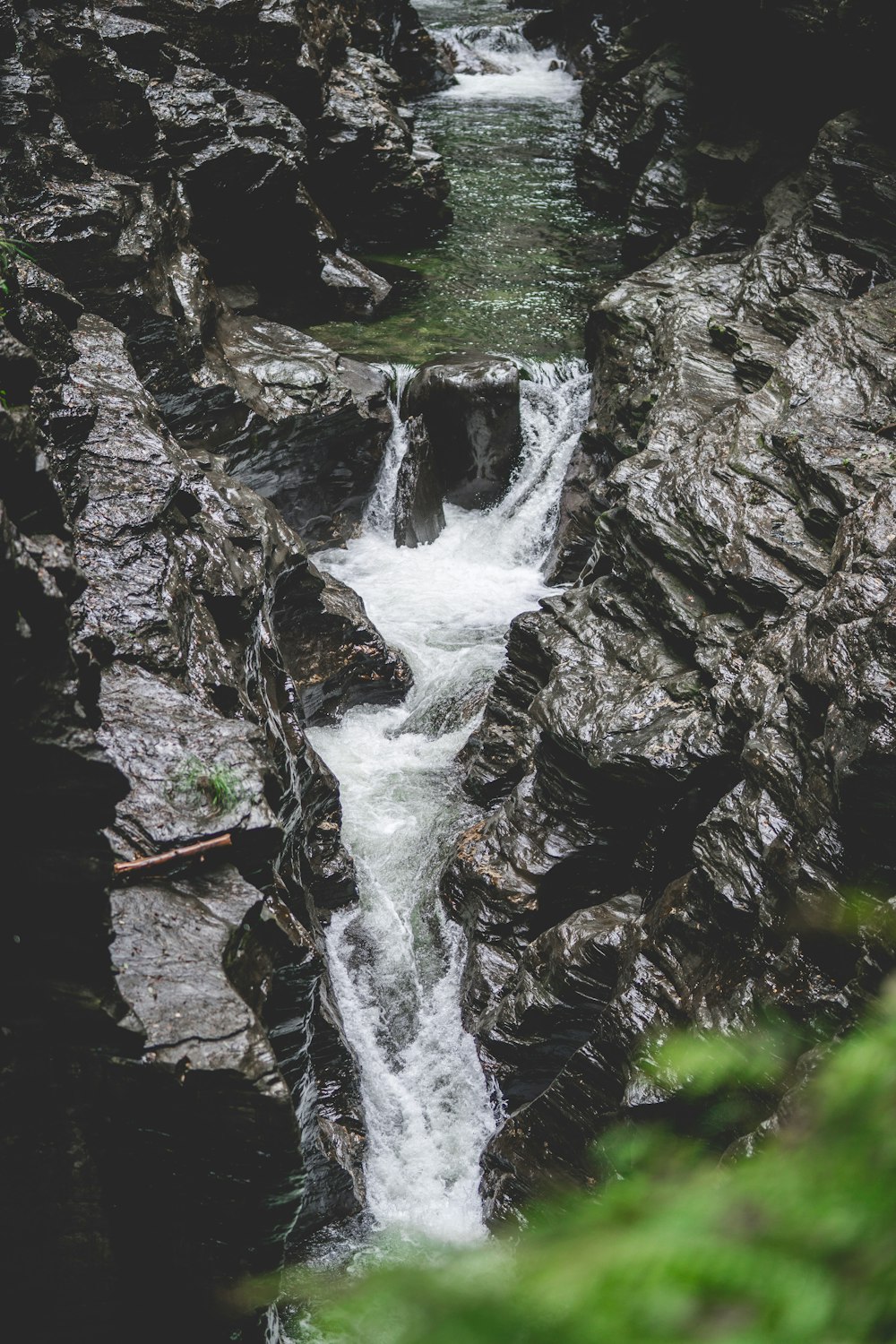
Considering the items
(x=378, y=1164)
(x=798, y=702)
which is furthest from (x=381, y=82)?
(x=378, y=1164)

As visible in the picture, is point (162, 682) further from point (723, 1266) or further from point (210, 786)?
point (723, 1266)

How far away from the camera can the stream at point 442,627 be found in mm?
7727

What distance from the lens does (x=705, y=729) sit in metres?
7.41

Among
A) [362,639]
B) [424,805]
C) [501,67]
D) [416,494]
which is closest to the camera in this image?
[424,805]

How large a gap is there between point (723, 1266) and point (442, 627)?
38.8 ft

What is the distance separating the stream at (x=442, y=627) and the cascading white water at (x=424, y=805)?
0.02m

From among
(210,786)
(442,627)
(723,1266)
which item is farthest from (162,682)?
(442,627)

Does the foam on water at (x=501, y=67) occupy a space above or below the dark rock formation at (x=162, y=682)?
above

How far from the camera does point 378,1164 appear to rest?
7.47 metres

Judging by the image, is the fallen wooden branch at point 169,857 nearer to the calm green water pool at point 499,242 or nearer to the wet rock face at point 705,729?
the wet rock face at point 705,729

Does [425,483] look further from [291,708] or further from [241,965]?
[241,965]

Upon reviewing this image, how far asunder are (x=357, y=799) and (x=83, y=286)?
6363 millimetres

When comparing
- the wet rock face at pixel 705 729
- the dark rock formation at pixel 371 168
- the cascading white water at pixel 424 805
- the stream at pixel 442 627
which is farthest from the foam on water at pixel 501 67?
the wet rock face at pixel 705 729

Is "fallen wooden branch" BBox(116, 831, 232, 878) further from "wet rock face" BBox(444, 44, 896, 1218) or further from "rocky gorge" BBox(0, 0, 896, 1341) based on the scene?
"wet rock face" BBox(444, 44, 896, 1218)
